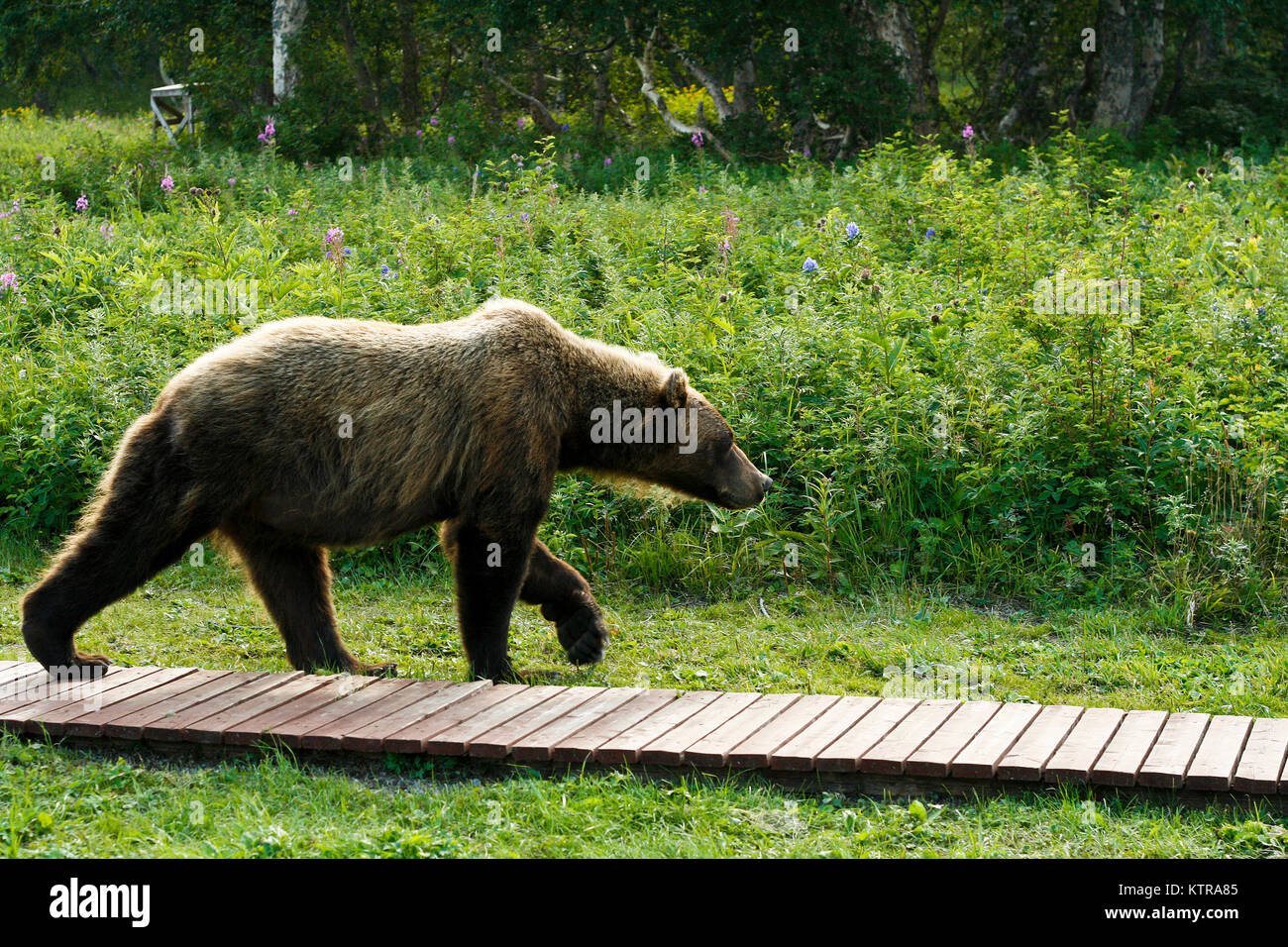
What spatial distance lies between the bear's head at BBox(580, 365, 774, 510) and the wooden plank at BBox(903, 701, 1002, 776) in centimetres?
217


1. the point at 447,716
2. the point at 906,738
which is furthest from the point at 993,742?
the point at 447,716

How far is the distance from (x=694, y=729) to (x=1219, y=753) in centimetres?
206

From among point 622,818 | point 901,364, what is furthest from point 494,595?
point 901,364

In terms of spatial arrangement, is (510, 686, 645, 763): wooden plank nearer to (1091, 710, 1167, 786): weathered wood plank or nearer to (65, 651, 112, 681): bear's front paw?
(1091, 710, 1167, 786): weathered wood plank

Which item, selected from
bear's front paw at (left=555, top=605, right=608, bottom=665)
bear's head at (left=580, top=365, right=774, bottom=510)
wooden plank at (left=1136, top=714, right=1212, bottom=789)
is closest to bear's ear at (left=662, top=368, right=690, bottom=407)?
bear's head at (left=580, top=365, right=774, bottom=510)

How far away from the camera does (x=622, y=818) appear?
5.03 meters

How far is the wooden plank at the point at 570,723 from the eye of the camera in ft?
18.0

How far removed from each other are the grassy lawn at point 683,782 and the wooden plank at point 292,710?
12cm

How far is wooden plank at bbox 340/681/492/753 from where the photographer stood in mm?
5555

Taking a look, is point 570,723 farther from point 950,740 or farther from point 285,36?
point 285,36

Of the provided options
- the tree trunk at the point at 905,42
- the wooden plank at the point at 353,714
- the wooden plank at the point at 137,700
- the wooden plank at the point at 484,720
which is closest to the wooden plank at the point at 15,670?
the wooden plank at the point at 137,700

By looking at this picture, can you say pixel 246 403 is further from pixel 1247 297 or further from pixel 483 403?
pixel 1247 297

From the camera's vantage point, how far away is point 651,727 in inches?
226

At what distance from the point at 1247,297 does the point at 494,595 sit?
21.4ft
